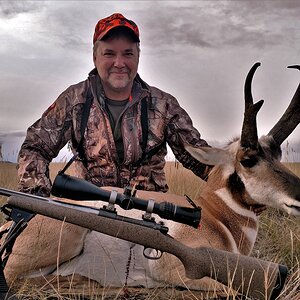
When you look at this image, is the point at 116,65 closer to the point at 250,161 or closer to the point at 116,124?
the point at 116,124

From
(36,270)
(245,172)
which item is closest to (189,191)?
(245,172)

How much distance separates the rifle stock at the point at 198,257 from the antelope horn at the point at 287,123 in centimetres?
202

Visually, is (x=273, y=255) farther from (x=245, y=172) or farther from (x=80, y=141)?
(x=80, y=141)

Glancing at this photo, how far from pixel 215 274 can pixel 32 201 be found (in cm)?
132

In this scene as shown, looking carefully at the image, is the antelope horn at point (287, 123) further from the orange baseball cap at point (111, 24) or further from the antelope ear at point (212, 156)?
the orange baseball cap at point (111, 24)

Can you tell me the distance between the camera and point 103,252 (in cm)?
470

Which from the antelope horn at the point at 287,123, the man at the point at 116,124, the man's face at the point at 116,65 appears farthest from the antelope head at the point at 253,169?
the man's face at the point at 116,65

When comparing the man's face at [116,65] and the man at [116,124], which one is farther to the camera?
the man's face at [116,65]

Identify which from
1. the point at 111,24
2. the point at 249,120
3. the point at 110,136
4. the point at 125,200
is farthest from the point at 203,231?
the point at 111,24

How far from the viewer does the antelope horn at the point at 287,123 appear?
554 cm

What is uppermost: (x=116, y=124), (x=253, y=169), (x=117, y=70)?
(x=117, y=70)

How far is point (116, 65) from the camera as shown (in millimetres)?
6809

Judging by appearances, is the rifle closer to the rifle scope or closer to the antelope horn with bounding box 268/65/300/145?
the rifle scope

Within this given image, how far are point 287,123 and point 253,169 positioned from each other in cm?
92
